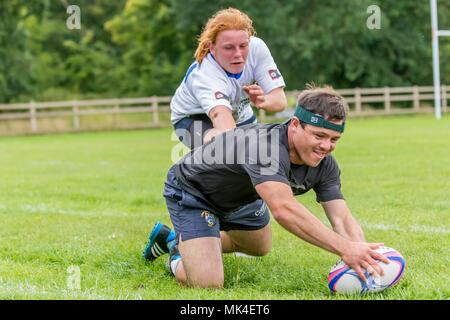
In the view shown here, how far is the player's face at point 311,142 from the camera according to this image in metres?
3.94

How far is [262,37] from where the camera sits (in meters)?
34.3

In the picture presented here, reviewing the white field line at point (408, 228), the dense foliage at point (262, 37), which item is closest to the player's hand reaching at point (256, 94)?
the white field line at point (408, 228)

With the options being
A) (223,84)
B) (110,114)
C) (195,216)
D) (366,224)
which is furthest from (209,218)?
(110,114)

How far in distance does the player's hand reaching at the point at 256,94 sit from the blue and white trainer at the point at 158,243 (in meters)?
1.38

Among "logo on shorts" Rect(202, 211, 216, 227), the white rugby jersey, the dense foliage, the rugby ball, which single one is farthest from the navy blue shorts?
the dense foliage

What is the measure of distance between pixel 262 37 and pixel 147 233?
2889 centimetres

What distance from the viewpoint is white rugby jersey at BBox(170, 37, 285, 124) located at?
507cm

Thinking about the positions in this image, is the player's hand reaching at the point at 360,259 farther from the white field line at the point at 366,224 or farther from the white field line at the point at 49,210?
the white field line at the point at 49,210

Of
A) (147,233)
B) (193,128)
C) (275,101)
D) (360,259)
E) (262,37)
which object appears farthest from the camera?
(262,37)

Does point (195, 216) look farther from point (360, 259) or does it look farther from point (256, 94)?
point (360, 259)

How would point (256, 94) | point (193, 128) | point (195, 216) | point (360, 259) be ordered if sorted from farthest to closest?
point (193, 128), point (256, 94), point (195, 216), point (360, 259)

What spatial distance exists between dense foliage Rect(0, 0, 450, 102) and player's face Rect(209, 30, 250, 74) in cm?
2903

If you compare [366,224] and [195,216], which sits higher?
[195,216]

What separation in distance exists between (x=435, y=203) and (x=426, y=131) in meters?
12.2
